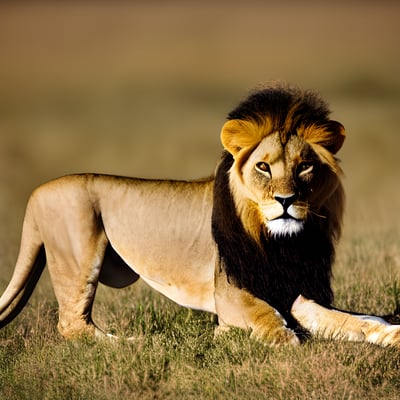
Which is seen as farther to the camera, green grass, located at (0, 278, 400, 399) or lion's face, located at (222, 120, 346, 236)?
lion's face, located at (222, 120, 346, 236)

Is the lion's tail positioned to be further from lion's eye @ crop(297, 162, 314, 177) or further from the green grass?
lion's eye @ crop(297, 162, 314, 177)

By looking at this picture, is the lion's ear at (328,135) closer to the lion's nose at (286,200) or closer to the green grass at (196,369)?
the lion's nose at (286,200)

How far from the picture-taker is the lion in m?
4.95

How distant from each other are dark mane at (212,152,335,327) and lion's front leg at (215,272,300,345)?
50 mm

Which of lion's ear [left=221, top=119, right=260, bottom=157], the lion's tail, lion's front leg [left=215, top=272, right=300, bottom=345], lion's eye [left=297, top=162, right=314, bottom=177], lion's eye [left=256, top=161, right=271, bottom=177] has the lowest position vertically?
the lion's tail

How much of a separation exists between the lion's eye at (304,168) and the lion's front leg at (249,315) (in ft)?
2.35

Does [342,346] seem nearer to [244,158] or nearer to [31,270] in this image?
[244,158]

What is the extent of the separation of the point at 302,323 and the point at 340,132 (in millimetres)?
987

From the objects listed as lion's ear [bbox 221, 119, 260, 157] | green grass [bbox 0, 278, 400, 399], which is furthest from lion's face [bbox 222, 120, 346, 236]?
green grass [bbox 0, 278, 400, 399]

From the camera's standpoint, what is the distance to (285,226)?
15.9ft

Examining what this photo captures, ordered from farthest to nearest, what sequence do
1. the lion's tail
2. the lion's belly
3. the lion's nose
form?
the lion's tail < the lion's belly < the lion's nose

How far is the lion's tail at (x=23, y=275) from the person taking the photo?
5766mm

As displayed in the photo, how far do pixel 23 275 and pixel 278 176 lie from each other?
5.72ft

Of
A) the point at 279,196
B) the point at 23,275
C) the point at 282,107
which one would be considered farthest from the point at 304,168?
the point at 23,275
